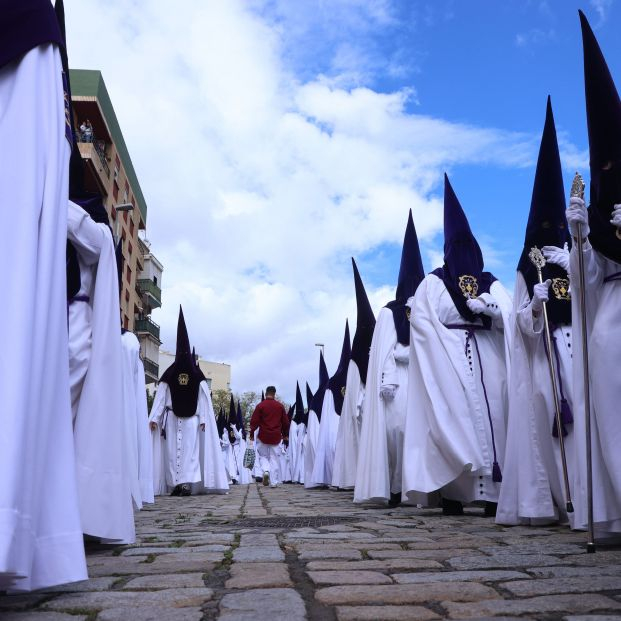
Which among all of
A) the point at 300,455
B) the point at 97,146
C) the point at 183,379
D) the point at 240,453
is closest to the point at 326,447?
the point at 183,379

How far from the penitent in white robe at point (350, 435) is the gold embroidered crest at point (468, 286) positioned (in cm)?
532

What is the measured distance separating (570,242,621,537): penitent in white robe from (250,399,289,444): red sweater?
1314 cm

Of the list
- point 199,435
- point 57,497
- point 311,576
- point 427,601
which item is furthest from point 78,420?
point 199,435

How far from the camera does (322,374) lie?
2045 centimetres

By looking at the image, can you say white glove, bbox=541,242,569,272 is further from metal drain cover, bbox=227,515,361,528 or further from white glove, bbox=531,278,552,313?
metal drain cover, bbox=227,515,361,528

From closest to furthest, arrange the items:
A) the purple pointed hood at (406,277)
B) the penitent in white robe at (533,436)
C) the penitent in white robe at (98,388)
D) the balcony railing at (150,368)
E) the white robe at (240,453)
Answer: the penitent in white robe at (98,388) < the penitent in white robe at (533,436) < the purple pointed hood at (406,277) < the white robe at (240,453) < the balcony railing at (150,368)

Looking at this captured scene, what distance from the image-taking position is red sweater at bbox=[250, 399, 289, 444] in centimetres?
1747

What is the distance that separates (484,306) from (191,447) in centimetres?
799

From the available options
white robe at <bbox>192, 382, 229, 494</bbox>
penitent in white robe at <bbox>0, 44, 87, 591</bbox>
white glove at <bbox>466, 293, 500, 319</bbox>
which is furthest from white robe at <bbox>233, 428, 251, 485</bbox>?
penitent in white robe at <bbox>0, 44, 87, 591</bbox>

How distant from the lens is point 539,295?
5711 millimetres

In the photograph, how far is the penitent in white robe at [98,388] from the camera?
379 cm

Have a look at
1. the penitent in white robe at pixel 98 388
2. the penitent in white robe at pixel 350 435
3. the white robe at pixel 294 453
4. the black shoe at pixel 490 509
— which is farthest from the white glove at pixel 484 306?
the white robe at pixel 294 453

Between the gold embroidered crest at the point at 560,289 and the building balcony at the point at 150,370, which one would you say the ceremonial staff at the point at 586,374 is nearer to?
the gold embroidered crest at the point at 560,289

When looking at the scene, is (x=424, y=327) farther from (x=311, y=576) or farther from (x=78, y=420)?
(x=311, y=576)
